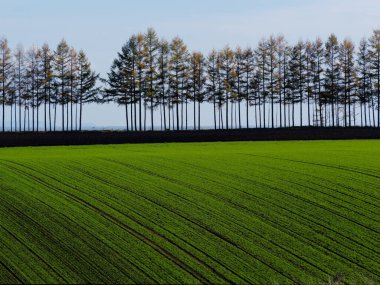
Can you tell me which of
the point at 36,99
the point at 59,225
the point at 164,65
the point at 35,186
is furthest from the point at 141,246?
the point at 36,99

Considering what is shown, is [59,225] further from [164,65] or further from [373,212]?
[164,65]

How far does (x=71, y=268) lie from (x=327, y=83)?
5665 cm

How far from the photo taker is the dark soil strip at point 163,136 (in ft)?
148

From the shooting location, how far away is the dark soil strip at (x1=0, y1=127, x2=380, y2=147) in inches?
1774

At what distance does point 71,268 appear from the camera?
39.8 feet

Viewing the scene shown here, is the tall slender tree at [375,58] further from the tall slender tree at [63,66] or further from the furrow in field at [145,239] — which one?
the furrow in field at [145,239]

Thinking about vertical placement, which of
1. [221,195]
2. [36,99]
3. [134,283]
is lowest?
[134,283]

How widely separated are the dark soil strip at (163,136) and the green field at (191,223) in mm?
23257

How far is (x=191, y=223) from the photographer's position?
14.8m

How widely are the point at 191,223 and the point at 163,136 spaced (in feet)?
111

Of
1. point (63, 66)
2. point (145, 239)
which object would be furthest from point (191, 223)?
point (63, 66)

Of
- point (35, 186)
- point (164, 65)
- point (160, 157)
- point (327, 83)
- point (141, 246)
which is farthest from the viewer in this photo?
point (327, 83)

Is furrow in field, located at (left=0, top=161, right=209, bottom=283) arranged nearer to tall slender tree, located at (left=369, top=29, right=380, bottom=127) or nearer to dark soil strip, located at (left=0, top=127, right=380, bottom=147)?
dark soil strip, located at (left=0, top=127, right=380, bottom=147)

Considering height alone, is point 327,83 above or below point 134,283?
above
